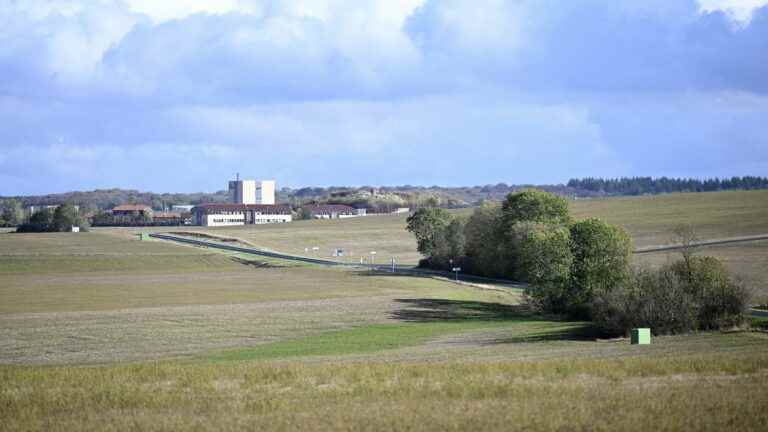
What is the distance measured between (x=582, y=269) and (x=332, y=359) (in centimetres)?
3650

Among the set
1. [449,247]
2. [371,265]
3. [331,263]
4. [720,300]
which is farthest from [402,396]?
[371,265]

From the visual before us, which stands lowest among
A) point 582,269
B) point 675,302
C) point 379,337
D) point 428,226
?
point 379,337

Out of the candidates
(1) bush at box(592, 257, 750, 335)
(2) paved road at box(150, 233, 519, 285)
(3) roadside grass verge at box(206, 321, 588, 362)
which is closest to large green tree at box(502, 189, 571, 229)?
(2) paved road at box(150, 233, 519, 285)

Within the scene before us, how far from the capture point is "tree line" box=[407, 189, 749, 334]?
168ft

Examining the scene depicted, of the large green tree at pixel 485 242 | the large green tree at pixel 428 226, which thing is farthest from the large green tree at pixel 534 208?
the large green tree at pixel 428 226

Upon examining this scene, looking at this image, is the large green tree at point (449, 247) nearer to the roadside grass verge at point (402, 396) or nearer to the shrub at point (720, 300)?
the shrub at point (720, 300)

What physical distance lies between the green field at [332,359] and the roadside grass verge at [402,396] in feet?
0.22

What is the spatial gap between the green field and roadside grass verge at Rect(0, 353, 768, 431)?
2.6 inches

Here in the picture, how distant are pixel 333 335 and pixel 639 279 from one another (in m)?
18.1

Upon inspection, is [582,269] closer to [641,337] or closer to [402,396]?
[641,337]

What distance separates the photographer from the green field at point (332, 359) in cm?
2122

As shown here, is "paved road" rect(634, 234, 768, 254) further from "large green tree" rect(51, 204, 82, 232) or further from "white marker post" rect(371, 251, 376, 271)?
"large green tree" rect(51, 204, 82, 232)

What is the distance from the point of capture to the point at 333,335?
170 feet

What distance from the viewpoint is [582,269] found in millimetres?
69438
